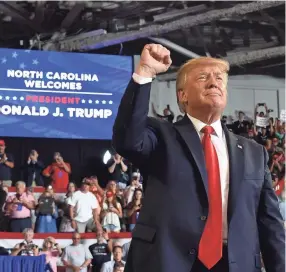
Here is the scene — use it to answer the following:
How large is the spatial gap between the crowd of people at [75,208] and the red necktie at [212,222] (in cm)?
457

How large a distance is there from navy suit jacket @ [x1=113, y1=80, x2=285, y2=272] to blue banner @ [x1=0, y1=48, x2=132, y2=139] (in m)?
5.86

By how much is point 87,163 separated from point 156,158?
6.65m

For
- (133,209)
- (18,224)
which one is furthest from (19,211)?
(133,209)

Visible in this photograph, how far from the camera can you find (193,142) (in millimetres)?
1278

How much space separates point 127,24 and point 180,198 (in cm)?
737

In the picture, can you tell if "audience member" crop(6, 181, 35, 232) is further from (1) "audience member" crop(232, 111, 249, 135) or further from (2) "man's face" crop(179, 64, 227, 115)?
(2) "man's face" crop(179, 64, 227, 115)

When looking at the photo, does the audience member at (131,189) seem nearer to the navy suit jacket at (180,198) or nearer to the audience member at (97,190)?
the audience member at (97,190)

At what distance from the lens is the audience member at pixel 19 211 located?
20.3 feet

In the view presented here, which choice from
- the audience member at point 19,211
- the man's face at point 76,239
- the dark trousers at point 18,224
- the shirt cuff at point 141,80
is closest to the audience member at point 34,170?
the audience member at point 19,211

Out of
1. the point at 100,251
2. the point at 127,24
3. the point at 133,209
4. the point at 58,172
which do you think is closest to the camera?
the point at 100,251

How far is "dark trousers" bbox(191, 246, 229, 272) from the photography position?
1.22 meters

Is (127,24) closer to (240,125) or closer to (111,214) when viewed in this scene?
(240,125)

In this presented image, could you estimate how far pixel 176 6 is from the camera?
827 cm

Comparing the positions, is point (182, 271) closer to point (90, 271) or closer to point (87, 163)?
point (90, 271)
